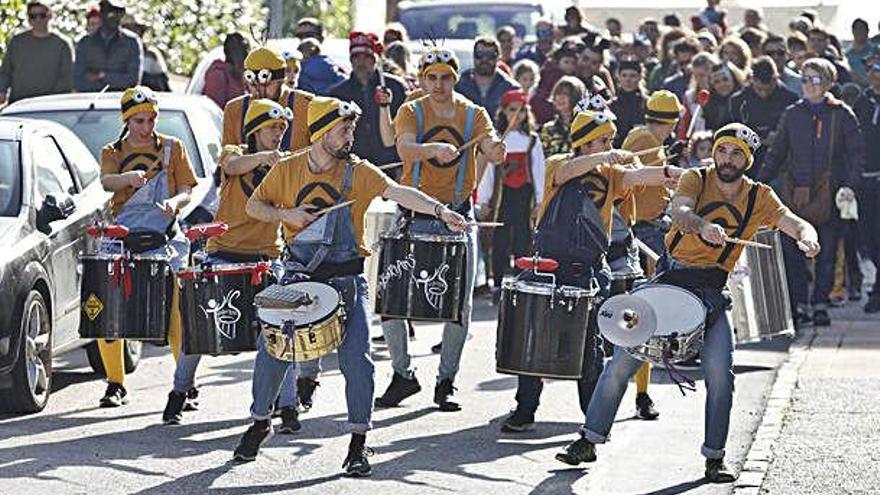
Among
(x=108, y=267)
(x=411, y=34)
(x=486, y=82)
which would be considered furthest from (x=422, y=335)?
(x=411, y=34)

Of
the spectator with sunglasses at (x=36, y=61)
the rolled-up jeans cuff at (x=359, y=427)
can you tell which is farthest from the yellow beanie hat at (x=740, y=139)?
the spectator with sunglasses at (x=36, y=61)

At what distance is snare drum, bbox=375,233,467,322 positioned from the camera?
12.3 meters

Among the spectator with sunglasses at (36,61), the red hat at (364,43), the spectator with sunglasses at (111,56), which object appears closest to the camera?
the red hat at (364,43)

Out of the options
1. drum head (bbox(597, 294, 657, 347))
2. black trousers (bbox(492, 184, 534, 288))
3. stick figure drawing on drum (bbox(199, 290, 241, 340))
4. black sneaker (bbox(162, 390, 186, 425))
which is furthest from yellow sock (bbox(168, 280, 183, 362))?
black trousers (bbox(492, 184, 534, 288))

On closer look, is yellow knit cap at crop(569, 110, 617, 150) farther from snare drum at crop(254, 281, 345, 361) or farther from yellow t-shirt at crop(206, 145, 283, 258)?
snare drum at crop(254, 281, 345, 361)

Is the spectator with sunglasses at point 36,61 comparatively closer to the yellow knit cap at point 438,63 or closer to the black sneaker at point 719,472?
the yellow knit cap at point 438,63

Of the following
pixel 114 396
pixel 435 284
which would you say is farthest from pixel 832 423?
pixel 114 396

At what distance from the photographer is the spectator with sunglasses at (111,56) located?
63.8 ft

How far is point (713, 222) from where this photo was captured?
10.7 m

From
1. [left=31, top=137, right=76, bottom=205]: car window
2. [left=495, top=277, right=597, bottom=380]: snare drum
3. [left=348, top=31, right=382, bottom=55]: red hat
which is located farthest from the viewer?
[left=348, top=31, right=382, bottom=55]: red hat

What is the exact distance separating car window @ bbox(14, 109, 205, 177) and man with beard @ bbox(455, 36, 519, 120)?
3035 mm

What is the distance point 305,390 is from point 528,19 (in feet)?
46.0

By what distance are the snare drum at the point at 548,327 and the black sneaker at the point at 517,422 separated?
0.65m

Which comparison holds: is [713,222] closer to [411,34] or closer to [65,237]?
[65,237]
